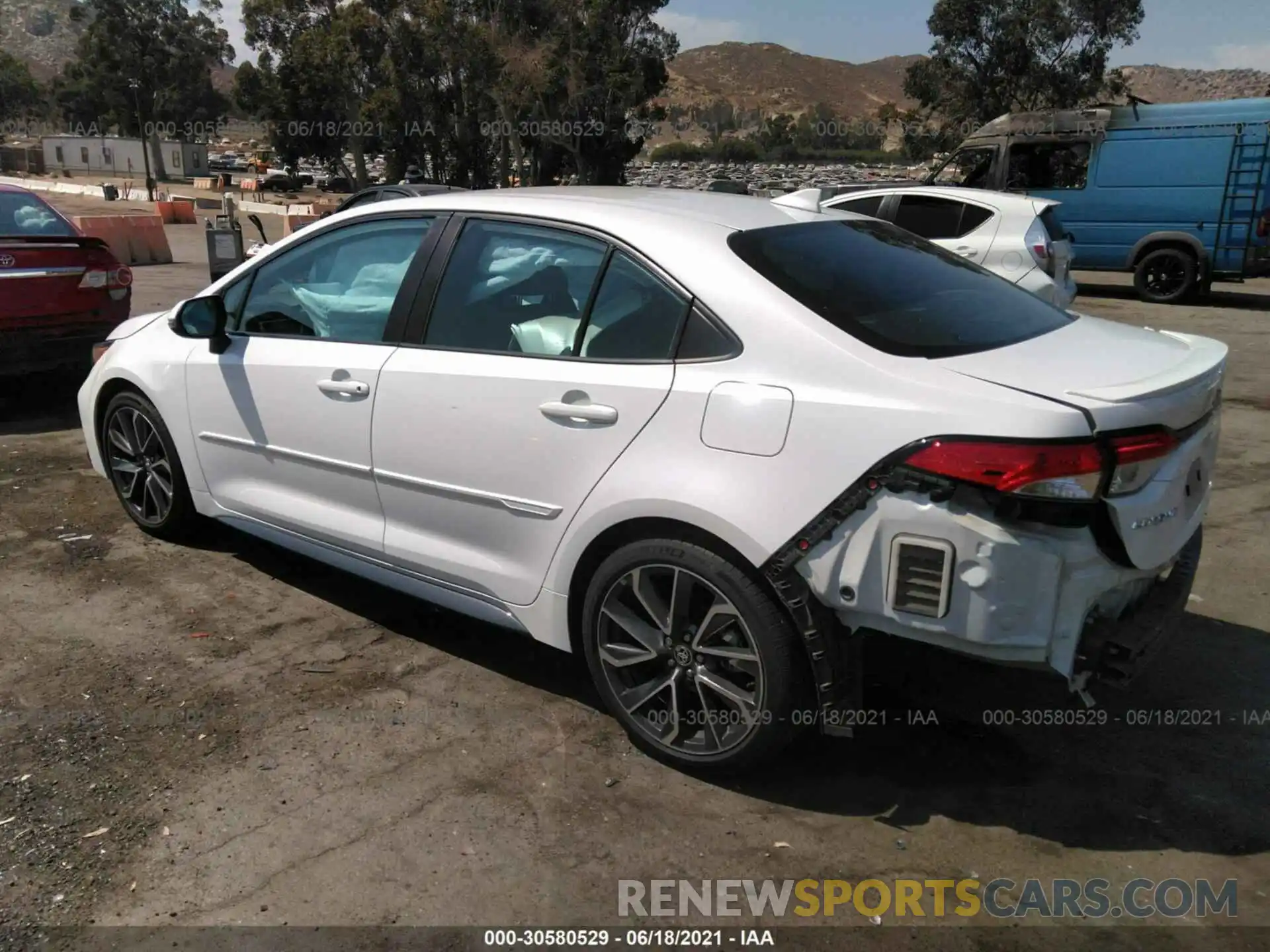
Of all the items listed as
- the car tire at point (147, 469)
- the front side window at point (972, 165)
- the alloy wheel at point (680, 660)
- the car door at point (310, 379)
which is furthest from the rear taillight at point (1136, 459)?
the front side window at point (972, 165)

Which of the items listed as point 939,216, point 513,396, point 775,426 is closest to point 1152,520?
point 775,426

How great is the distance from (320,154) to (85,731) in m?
59.9

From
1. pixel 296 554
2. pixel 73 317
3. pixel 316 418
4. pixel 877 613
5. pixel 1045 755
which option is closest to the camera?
pixel 877 613

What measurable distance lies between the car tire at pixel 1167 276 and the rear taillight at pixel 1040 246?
6142 mm

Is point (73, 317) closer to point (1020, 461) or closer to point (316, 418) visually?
point (316, 418)

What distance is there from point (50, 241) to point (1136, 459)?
23.9 ft

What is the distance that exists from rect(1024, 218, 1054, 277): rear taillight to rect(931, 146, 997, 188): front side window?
23.4 feet

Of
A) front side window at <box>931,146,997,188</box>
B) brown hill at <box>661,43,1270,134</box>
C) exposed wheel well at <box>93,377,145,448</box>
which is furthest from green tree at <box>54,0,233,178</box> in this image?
brown hill at <box>661,43,1270,134</box>

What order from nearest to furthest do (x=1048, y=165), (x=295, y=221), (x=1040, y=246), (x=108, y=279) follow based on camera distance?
(x=108, y=279) < (x=1040, y=246) < (x=1048, y=165) < (x=295, y=221)

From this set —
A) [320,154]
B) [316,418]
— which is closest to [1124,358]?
[316,418]

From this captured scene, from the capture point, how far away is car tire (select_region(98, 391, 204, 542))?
4598 millimetres

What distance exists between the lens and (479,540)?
11.0ft

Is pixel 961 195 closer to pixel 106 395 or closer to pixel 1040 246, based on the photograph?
pixel 1040 246

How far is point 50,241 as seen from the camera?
715cm
